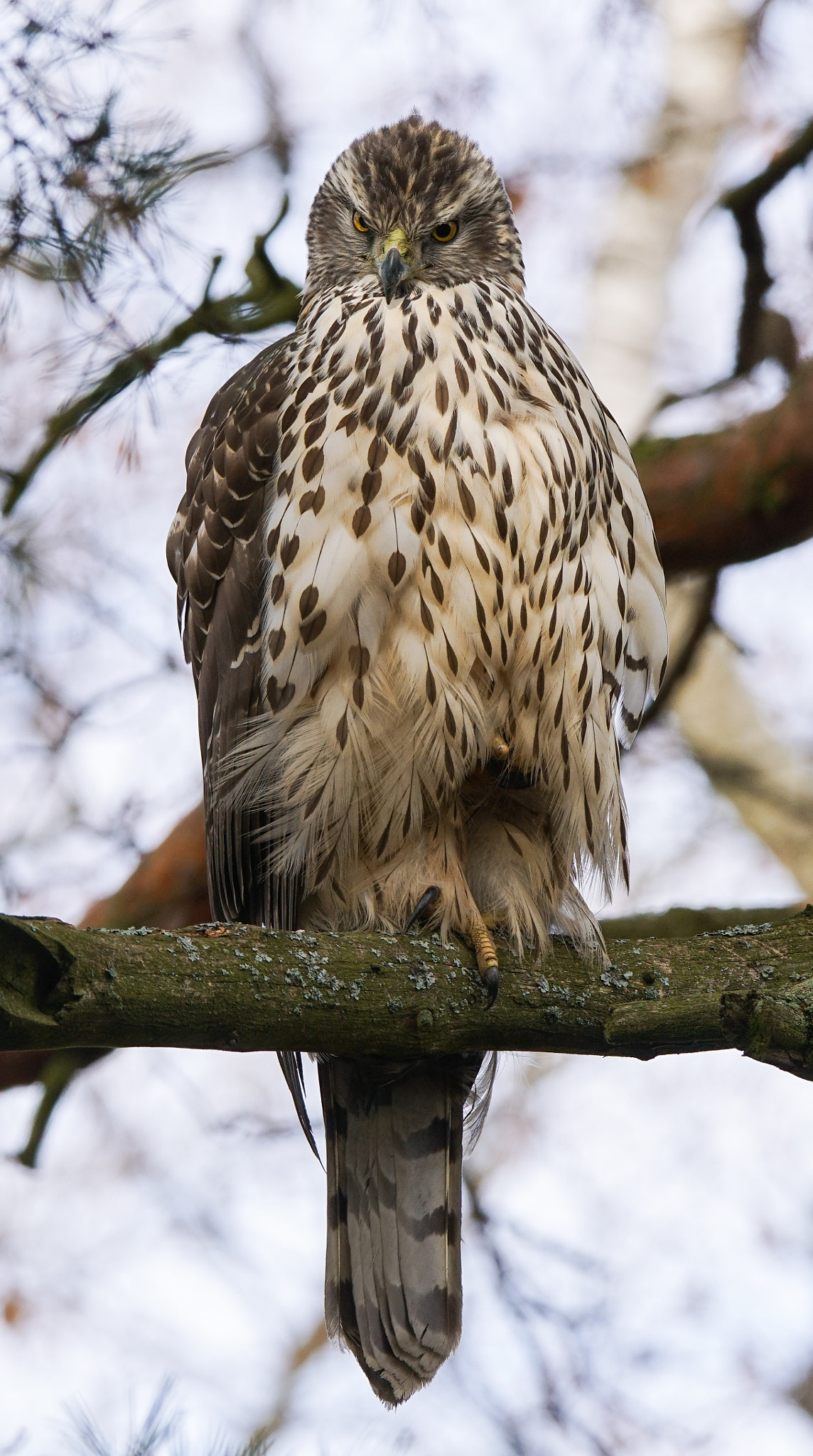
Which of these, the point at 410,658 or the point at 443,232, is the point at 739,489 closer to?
the point at 443,232

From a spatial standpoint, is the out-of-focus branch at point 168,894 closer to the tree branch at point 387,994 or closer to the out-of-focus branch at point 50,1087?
the out-of-focus branch at point 50,1087

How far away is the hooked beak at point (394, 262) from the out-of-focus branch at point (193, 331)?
0.79 meters

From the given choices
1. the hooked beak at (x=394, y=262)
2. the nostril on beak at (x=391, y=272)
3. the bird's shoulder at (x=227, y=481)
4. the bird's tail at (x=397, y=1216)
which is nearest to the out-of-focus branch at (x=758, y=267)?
the hooked beak at (x=394, y=262)

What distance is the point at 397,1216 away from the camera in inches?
135

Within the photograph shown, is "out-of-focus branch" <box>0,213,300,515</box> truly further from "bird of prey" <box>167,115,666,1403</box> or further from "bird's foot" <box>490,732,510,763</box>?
"bird's foot" <box>490,732,510,763</box>

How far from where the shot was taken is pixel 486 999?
2.78 meters

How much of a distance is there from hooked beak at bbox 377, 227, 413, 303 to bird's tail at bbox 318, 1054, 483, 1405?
185cm

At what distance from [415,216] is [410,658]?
1.31 m

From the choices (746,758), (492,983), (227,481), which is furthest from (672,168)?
(492,983)

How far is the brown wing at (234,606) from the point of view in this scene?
3.46m

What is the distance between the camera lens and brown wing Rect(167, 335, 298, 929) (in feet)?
11.3

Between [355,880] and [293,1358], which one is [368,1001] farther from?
[293,1358]

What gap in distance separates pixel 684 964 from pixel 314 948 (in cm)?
76

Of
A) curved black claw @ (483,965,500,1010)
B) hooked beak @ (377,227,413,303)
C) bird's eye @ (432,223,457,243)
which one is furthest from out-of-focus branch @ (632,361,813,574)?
curved black claw @ (483,965,500,1010)
